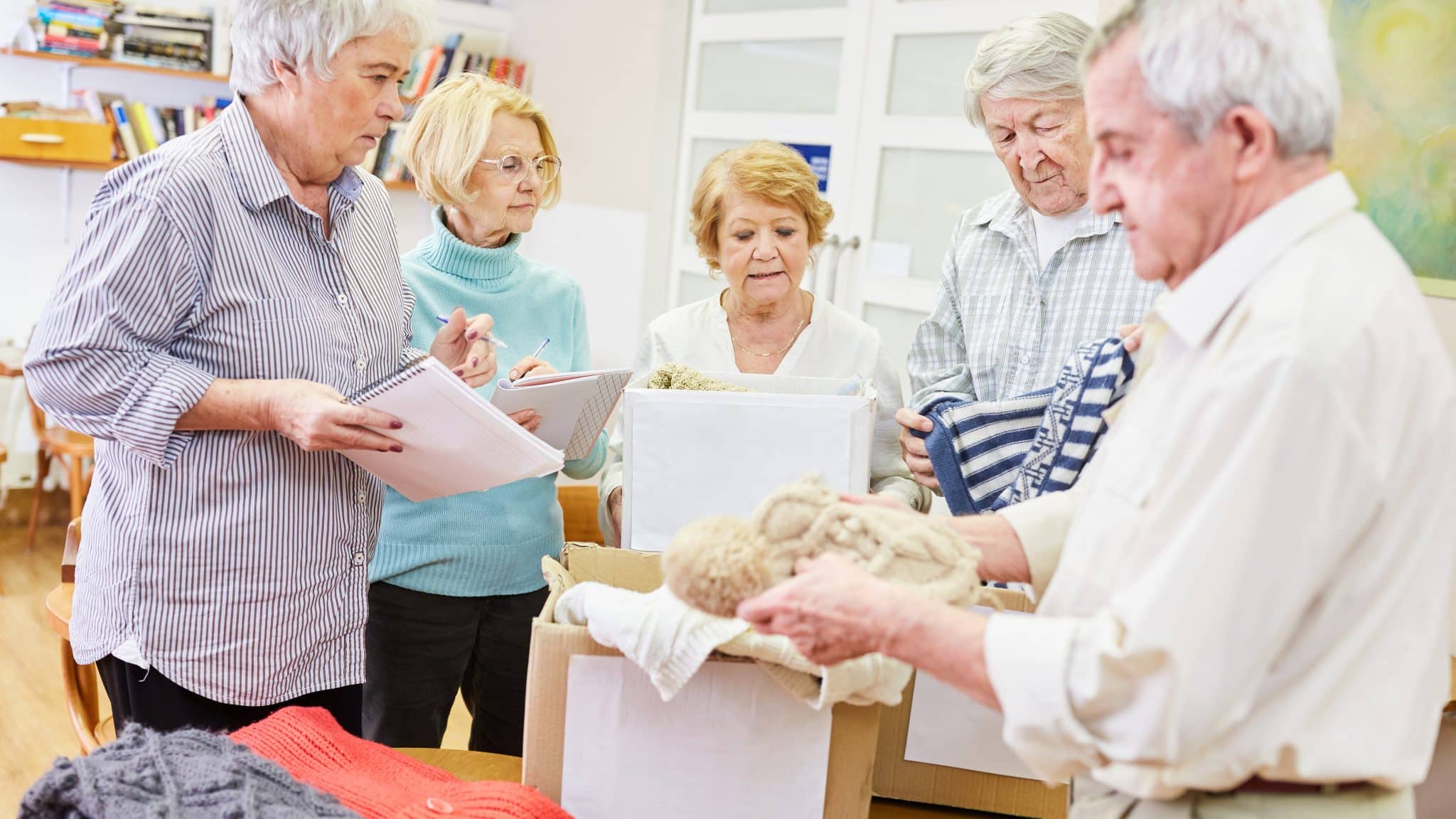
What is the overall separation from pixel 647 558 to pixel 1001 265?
0.80 metres

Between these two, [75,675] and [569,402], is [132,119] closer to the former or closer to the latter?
[75,675]

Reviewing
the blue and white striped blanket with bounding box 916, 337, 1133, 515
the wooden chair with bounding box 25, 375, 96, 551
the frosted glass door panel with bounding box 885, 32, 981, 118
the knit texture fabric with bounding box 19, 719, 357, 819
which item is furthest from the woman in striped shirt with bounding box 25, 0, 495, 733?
the wooden chair with bounding box 25, 375, 96, 551

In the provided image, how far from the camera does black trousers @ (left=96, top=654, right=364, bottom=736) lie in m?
1.46

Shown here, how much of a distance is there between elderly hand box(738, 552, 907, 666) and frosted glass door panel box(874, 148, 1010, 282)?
2973mm

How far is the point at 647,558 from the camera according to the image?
1.55 m

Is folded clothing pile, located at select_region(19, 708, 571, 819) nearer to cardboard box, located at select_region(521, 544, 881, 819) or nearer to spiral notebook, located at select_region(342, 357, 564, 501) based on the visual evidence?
cardboard box, located at select_region(521, 544, 881, 819)

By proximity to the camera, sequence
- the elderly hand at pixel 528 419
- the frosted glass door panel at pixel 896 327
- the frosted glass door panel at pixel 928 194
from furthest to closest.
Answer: the frosted glass door panel at pixel 896 327 < the frosted glass door panel at pixel 928 194 < the elderly hand at pixel 528 419

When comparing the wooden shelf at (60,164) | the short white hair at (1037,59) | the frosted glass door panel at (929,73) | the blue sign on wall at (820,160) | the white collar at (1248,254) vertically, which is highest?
the frosted glass door panel at (929,73)

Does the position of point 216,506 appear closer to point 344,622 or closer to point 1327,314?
point 344,622

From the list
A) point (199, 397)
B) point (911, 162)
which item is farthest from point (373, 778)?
point (911, 162)

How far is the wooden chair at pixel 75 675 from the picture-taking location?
207 cm

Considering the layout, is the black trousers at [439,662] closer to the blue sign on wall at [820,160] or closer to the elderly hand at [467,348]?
the elderly hand at [467,348]

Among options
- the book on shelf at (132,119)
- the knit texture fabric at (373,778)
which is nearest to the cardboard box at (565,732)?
the knit texture fabric at (373,778)

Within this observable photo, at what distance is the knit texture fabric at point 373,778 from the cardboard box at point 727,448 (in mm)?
477
